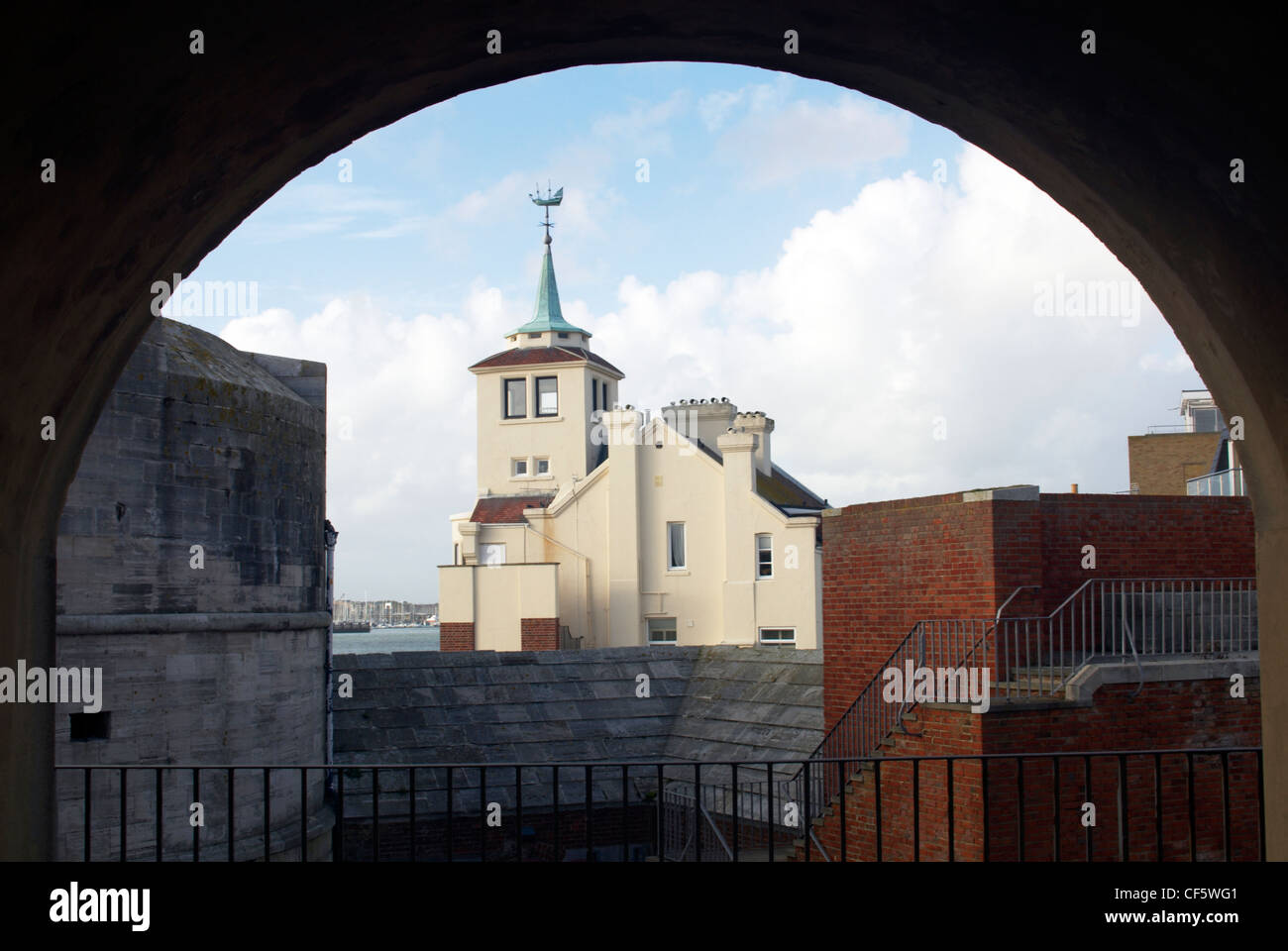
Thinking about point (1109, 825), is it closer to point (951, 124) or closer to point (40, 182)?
point (951, 124)

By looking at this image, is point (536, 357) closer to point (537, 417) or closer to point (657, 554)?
point (537, 417)

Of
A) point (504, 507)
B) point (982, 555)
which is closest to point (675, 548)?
point (504, 507)

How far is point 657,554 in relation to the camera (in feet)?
162

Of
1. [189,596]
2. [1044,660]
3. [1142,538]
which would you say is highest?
[1142,538]

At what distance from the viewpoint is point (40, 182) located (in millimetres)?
3914

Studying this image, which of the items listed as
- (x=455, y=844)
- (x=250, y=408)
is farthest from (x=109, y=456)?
(x=455, y=844)

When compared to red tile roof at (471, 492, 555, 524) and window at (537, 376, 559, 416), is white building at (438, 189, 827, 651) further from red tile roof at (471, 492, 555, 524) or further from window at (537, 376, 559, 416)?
window at (537, 376, 559, 416)

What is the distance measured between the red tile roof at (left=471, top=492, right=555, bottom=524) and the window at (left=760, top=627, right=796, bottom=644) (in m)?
12.8

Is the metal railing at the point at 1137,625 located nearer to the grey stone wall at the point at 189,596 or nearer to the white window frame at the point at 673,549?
the grey stone wall at the point at 189,596

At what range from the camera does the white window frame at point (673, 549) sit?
4912 cm

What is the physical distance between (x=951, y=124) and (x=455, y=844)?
16486mm

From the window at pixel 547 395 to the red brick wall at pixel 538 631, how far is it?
49.2 feet

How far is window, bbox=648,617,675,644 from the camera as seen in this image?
4947 cm

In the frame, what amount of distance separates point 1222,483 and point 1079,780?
20645 millimetres
